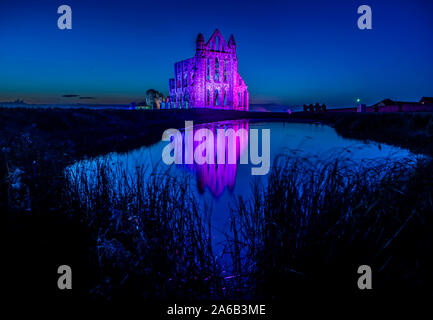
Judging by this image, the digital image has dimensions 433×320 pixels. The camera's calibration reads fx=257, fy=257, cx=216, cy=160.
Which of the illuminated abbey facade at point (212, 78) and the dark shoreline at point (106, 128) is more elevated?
the illuminated abbey facade at point (212, 78)

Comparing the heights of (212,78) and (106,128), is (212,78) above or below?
above

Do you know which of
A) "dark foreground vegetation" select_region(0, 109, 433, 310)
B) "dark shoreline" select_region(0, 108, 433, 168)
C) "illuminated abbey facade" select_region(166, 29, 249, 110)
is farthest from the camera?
"illuminated abbey facade" select_region(166, 29, 249, 110)

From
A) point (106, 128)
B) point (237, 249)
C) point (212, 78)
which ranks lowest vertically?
point (237, 249)

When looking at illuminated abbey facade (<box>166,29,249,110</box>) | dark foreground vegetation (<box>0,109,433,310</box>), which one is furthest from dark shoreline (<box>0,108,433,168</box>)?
illuminated abbey facade (<box>166,29,249,110</box>)

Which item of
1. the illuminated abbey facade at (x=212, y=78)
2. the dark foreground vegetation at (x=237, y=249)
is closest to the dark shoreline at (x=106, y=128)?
the dark foreground vegetation at (x=237, y=249)

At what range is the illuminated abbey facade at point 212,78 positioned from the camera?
54.9 m

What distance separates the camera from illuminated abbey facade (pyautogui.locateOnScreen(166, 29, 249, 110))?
54.9m

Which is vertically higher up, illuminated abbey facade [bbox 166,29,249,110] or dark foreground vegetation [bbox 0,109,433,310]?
illuminated abbey facade [bbox 166,29,249,110]

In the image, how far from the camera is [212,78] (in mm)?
55219

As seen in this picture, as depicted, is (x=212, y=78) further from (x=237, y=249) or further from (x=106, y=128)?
(x=237, y=249)

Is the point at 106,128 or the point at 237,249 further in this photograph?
the point at 106,128

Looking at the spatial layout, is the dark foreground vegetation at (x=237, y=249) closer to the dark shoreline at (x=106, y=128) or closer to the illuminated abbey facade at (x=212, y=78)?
the dark shoreline at (x=106, y=128)

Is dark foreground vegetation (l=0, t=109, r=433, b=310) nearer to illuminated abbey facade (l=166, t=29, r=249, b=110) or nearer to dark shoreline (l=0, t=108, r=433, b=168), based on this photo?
dark shoreline (l=0, t=108, r=433, b=168)

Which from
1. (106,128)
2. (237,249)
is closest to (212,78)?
(106,128)
